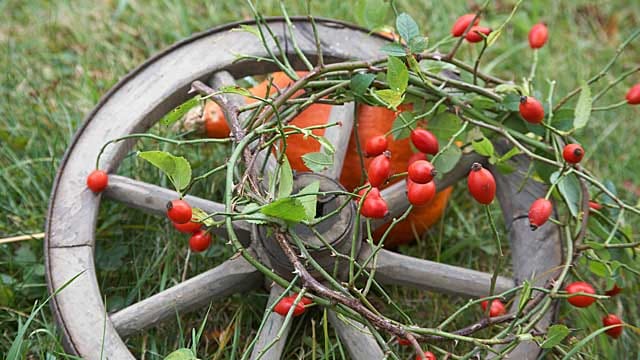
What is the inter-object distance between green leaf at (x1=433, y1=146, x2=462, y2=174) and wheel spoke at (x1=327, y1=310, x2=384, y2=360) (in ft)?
0.91

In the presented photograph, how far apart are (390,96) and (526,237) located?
39 cm

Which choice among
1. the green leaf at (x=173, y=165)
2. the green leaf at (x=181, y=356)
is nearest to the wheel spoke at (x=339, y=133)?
the green leaf at (x=173, y=165)

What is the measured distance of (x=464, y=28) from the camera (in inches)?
51.5

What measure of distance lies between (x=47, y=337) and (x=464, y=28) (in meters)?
0.81

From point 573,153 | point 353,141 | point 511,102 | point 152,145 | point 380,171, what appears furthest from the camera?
point 152,145

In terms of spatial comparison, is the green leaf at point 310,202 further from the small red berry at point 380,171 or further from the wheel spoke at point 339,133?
the wheel spoke at point 339,133

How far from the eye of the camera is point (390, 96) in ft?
3.70

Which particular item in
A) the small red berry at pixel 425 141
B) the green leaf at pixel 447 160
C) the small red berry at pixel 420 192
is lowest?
the green leaf at pixel 447 160

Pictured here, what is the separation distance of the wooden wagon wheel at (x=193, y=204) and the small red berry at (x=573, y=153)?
0.18 m

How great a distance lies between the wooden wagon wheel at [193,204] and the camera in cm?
121

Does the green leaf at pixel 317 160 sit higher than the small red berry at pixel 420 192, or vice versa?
the green leaf at pixel 317 160

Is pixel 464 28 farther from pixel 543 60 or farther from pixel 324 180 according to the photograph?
pixel 543 60

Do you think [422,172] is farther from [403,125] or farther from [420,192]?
[403,125]


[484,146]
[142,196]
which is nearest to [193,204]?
[142,196]
